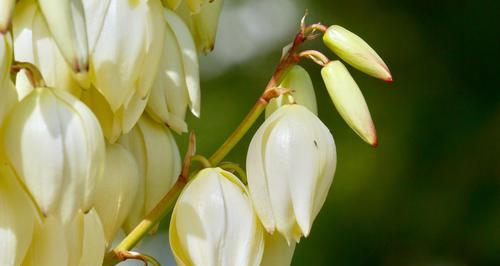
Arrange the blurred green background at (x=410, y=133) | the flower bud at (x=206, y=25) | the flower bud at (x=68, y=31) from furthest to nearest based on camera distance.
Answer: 1. the blurred green background at (x=410, y=133)
2. the flower bud at (x=206, y=25)
3. the flower bud at (x=68, y=31)

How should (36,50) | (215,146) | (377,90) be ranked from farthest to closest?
(377,90)
(215,146)
(36,50)

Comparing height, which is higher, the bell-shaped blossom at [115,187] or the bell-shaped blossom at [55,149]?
the bell-shaped blossom at [55,149]

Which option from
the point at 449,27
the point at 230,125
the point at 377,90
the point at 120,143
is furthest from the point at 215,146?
the point at 120,143

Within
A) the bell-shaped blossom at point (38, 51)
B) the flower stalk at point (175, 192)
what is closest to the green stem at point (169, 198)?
the flower stalk at point (175, 192)

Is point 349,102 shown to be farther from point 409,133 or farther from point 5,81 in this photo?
point 409,133

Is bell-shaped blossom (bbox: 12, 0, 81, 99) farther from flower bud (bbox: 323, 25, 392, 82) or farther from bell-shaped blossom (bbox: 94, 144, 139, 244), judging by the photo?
flower bud (bbox: 323, 25, 392, 82)

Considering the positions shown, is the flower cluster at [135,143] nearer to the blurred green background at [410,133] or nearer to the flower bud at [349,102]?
the flower bud at [349,102]

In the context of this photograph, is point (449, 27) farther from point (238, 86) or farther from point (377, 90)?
point (238, 86)
